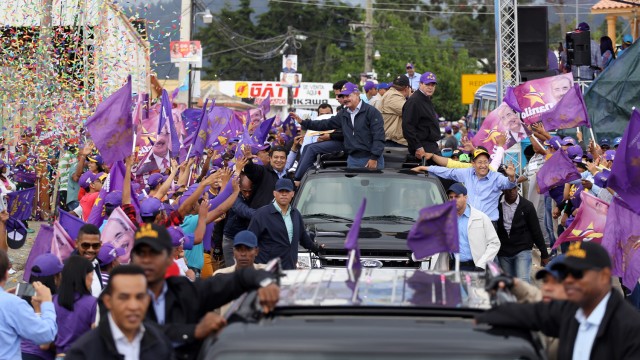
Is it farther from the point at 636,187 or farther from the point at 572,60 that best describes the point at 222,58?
the point at 636,187

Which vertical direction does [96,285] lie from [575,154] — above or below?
below

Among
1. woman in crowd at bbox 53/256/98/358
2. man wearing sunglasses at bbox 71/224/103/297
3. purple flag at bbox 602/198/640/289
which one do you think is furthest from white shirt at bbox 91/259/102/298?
purple flag at bbox 602/198/640/289

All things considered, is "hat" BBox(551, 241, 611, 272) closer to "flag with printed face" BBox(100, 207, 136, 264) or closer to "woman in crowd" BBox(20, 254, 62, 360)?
"woman in crowd" BBox(20, 254, 62, 360)

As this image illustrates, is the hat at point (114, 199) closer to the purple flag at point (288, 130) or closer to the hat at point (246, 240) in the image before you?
the hat at point (246, 240)

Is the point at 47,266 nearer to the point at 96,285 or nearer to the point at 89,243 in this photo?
the point at 96,285

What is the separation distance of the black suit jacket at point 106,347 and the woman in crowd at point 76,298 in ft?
6.56

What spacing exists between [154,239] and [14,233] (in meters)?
10.3

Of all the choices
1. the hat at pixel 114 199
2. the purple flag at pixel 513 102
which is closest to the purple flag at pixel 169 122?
the hat at pixel 114 199

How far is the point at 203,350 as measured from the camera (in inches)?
192

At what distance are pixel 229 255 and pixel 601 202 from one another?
4.03m

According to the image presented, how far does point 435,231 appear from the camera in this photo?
681 centimetres

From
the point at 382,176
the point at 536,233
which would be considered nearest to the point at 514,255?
the point at 536,233

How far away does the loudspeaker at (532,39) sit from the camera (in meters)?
22.8

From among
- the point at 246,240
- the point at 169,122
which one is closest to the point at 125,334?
the point at 246,240
